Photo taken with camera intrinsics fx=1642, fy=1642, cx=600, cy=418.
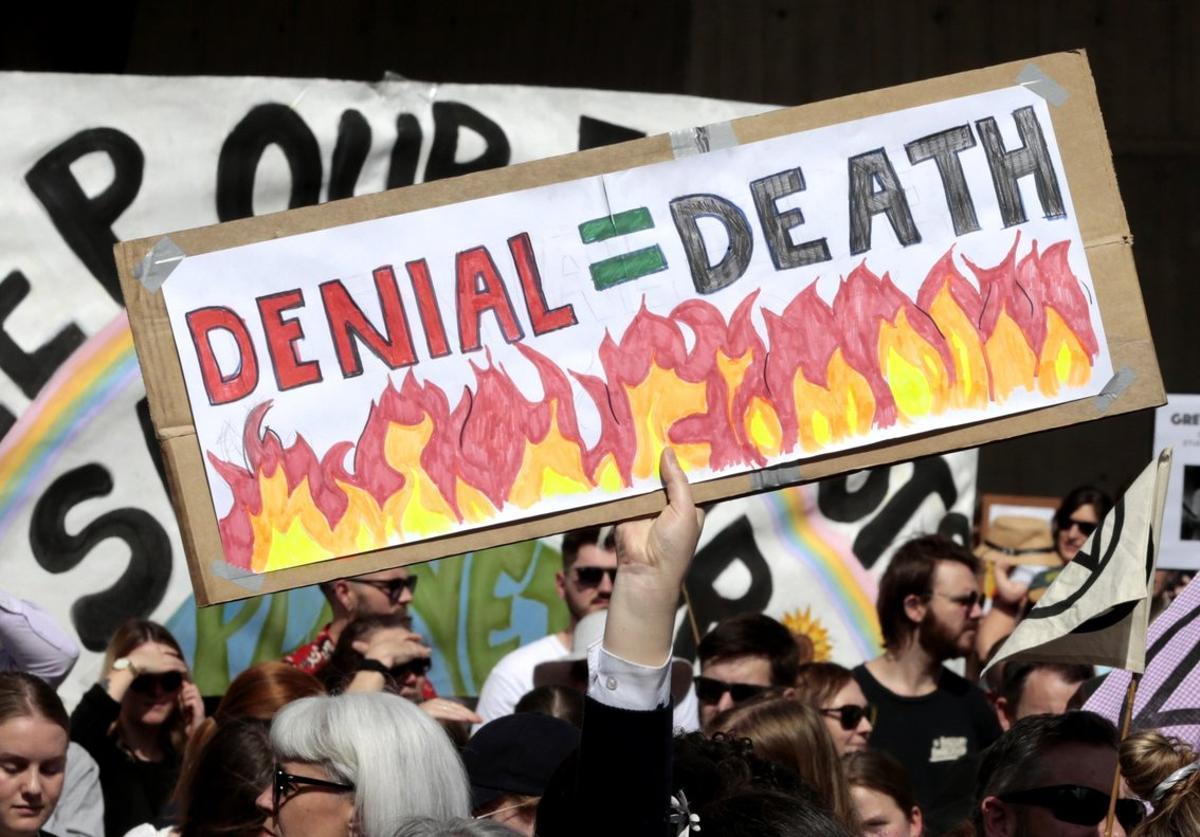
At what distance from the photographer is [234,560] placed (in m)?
2.51

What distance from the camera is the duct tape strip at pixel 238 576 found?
2502 millimetres

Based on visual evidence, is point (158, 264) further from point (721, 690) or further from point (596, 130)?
point (596, 130)

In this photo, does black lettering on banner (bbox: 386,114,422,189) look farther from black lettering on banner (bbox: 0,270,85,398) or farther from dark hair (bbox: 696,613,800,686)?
dark hair (bbox: 696,613,800,686)

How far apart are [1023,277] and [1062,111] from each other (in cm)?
28

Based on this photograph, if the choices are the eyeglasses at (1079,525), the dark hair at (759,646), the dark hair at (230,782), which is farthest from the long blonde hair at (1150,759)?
the eyeglasses at (1079,525)

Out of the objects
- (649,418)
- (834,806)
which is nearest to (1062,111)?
(649,418)

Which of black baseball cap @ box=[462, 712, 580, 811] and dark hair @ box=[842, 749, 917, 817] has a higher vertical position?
black baseball cap @ box=[462, 712, 580, 811]

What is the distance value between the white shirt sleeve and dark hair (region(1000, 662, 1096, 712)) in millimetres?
2399

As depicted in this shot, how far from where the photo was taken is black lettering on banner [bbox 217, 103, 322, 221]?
210 inches

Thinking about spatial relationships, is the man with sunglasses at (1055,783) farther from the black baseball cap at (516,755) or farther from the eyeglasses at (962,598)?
the eyeglasses at (962,598)

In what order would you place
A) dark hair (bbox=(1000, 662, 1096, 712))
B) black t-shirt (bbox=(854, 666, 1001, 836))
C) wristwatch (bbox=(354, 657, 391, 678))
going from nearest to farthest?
dark hair (bbox=(1000, 662, 1096, 712))
wristwatch (bbox=(354, 657, 391, 678))
black t-shirt (bbox=(854, 666, 1001, 836))

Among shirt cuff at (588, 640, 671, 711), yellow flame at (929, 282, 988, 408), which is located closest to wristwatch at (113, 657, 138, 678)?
yellow flame at (929, 282, 988, 408)

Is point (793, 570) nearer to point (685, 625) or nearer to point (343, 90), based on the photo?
point (685, 625)

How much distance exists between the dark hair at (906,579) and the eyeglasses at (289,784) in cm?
245
